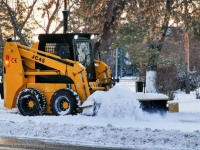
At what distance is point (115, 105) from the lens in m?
10.0

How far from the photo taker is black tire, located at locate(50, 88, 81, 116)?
1047 centimetres

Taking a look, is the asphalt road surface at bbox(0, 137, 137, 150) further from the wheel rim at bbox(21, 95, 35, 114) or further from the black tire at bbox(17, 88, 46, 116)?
the wheel rim at bbox(21, 95, 35, 114)

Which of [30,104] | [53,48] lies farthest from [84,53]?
[30,104]

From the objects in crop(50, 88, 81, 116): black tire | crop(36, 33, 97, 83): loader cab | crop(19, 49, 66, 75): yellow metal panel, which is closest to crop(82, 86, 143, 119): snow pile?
crop(50, 88, 81, 116): black tire

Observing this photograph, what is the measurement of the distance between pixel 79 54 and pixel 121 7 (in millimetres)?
6606

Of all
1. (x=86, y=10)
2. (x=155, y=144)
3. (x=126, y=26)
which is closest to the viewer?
(x=155, y=144)

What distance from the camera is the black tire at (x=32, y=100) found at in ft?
36.1

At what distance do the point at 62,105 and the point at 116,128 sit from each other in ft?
10.1

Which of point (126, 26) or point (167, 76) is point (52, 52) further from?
point (167, 76)

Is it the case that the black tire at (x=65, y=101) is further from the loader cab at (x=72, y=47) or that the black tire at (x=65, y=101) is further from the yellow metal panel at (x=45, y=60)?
the yellow metal panel at (x=45, y=60)

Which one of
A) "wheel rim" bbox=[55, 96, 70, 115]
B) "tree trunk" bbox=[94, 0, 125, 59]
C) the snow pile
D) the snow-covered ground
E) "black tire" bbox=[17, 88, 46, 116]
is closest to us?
the snow-covered ground

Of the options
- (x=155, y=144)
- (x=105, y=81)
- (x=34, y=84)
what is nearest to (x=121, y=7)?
(x=105, y=81)

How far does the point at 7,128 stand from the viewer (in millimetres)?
8516

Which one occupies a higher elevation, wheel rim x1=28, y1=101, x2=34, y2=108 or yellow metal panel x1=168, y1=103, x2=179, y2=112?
wheel rim x1=28, y1=101, x2=34, y2=108
